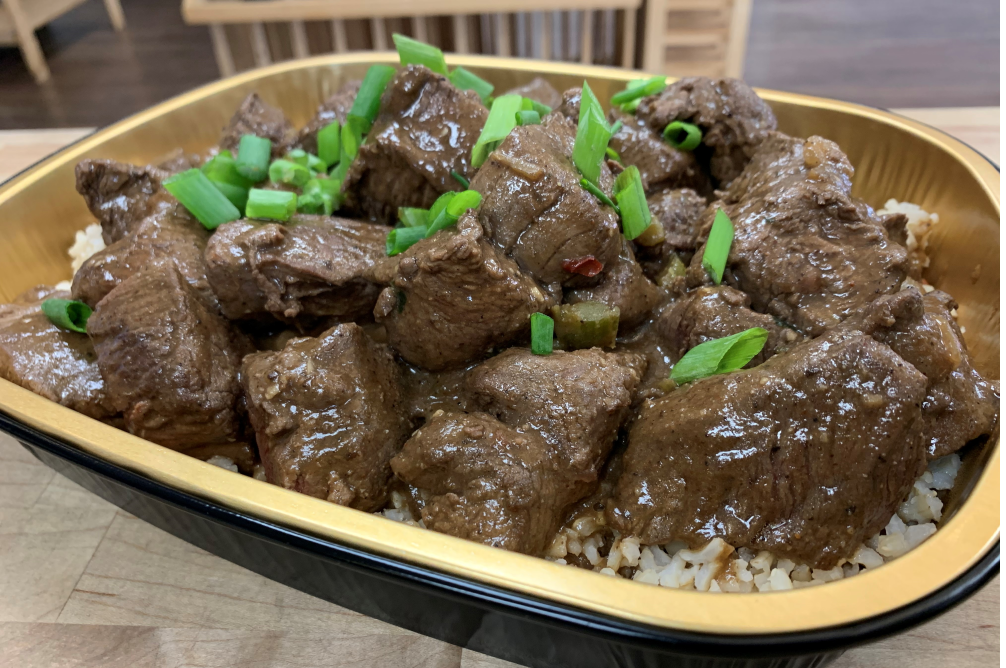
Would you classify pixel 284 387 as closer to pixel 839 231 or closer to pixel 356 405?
pixel 356 405

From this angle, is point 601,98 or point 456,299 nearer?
point 456,299

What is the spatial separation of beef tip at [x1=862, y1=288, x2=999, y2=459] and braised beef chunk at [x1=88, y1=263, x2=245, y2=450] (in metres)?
1.86

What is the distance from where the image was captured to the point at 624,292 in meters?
1.99

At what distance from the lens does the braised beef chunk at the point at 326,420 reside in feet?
5.79

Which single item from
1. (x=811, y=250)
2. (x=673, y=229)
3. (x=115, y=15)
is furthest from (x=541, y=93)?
(x=115, y=15)

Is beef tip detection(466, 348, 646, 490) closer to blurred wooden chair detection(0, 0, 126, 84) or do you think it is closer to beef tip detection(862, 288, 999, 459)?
beef tip detection(862, 288, 999, 459)

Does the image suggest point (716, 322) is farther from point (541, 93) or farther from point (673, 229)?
point (541, 93)

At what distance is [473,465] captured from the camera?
5.48 feet

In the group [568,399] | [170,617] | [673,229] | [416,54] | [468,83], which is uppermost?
[416,54]

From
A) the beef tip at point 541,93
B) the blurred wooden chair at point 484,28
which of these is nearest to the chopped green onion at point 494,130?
the beef tip at point 541,93

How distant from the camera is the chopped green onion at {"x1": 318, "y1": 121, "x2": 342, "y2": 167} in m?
2.71

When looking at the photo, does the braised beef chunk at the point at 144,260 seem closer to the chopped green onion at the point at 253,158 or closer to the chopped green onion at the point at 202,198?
the chopped green onion at the point at 202,198

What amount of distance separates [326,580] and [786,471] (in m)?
1.16

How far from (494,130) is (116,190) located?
1.54m
